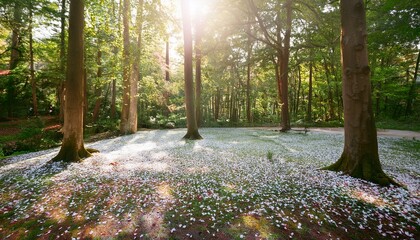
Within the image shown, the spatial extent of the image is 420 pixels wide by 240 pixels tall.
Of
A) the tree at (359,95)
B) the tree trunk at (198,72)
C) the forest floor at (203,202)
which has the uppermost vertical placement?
the tree trunk at (198,72)

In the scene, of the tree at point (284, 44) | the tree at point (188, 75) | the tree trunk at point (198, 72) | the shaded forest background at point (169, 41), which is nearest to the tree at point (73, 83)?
the shaded forest background at point (169, 41)

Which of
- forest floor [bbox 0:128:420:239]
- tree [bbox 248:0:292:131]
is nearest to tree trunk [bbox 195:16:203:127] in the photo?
tree [bbox 248:0:292:131]

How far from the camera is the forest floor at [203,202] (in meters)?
3.71

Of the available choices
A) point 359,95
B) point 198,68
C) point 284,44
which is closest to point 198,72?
point 198,68

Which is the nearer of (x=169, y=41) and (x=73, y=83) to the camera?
(x=73, y=83)

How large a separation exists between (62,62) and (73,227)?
16.8m

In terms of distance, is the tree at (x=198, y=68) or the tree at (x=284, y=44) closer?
the tree at (x=284, y=44)

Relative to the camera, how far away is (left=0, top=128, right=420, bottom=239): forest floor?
3.71 metres

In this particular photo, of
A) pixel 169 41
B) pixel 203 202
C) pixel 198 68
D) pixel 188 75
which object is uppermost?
pixel 169 41

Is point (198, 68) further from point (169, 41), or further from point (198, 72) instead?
point (169, 41)

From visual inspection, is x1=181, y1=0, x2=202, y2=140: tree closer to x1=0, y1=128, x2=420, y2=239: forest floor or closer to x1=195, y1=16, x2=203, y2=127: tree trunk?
x1=195, y1=16, x2=203, y2=127: tree trunk

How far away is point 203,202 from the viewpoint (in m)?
4.75

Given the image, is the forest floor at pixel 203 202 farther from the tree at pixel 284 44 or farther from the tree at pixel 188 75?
the tree at pixel 284 44

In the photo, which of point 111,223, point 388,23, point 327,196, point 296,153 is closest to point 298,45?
point 388,23
